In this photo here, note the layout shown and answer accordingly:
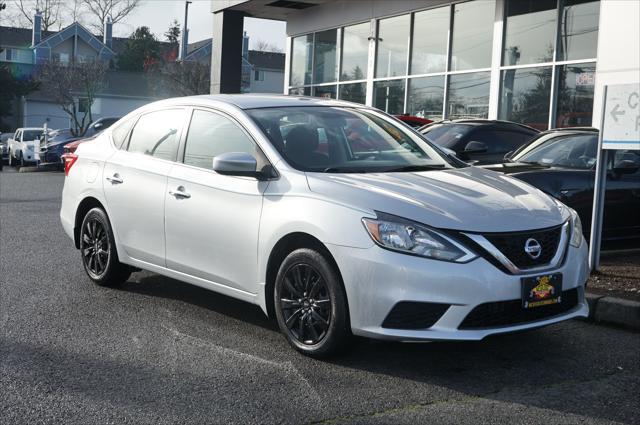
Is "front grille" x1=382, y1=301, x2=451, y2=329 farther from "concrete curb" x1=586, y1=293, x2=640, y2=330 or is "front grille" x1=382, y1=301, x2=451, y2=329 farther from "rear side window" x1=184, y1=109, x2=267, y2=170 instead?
"concrete curb" x1=586, y1=293, x2=640, y2=330

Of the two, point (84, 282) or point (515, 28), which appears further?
point (515, 28)

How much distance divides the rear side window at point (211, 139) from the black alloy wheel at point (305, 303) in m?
1.02

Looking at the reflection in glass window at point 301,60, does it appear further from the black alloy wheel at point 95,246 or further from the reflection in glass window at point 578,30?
the black alloy wheel at point 95,246

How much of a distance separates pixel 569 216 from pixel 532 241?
25.9 inches

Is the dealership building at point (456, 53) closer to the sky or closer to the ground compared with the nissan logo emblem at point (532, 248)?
closer to the sky

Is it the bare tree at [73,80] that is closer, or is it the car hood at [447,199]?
the car hood at [447,199]

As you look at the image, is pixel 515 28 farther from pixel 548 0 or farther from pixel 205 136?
pixel 205 136

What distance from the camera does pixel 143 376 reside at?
4770 millimetres

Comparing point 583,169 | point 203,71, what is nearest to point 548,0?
point 583,169

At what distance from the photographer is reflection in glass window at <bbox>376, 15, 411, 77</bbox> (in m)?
22.5

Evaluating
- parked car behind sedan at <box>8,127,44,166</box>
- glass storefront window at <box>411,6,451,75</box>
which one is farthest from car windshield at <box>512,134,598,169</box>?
parked car behind sedan at <box>8,127,44,166</box>

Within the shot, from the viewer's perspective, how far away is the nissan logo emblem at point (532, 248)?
15.8ft

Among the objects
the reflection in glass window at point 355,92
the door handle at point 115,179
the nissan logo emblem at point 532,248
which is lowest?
the nissan logo emblem at point 532,248

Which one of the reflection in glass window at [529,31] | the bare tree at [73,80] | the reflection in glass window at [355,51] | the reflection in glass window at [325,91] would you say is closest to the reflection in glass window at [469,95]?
the reflection in glass window at [529,31]
